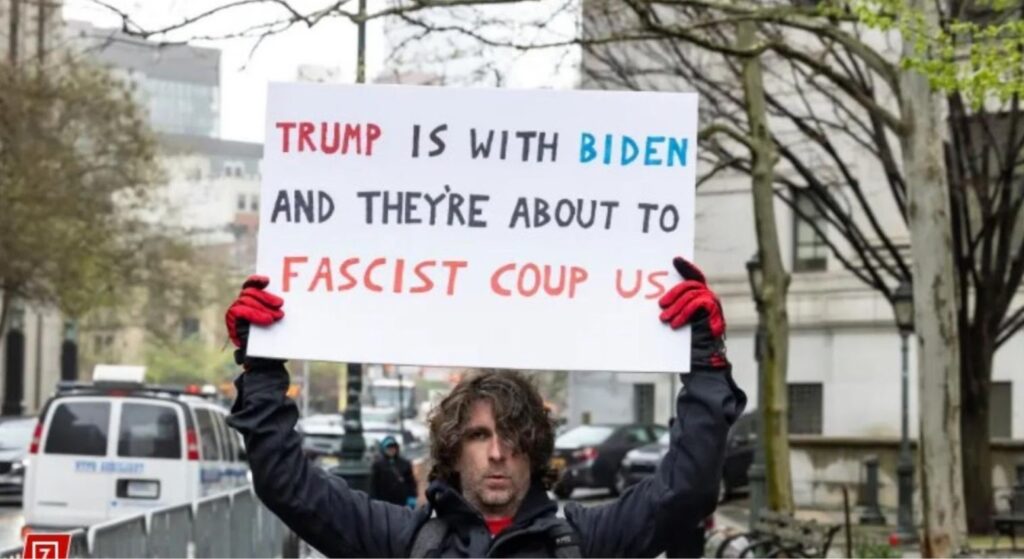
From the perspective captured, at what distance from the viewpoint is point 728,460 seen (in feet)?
129

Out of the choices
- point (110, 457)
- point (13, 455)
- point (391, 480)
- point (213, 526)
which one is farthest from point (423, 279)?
point (13, 455)

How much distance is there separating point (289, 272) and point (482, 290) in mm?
452

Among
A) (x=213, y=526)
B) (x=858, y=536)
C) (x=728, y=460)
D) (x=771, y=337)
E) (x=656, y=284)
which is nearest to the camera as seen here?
(x=656, y=284)

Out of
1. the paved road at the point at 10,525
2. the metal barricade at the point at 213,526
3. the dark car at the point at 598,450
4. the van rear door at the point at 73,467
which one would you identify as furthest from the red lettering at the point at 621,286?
the dark car at the point at 598,450

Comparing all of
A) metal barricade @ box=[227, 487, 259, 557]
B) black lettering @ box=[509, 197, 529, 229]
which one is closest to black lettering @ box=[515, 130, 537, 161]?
black lettering @ box=[509, 197, 529, 229]

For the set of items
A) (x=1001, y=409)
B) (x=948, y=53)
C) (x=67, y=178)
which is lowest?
(x=1001, y=409)

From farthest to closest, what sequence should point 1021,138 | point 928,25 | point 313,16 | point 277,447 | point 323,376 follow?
point 323,376
point 1021,138
point 928,25
point 313,16
point 277,447

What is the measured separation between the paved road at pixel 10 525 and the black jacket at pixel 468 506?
17349 mm

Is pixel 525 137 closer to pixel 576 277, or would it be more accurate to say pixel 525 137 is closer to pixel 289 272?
pixel 576 277

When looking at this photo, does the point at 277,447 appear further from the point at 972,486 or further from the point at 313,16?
the point at 972,486

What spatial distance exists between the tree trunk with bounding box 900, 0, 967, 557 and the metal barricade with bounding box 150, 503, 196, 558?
6551 mm

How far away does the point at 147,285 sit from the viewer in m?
56.3

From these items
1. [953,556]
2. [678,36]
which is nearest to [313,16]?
[678,36]

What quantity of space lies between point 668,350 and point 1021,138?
24.9 m
